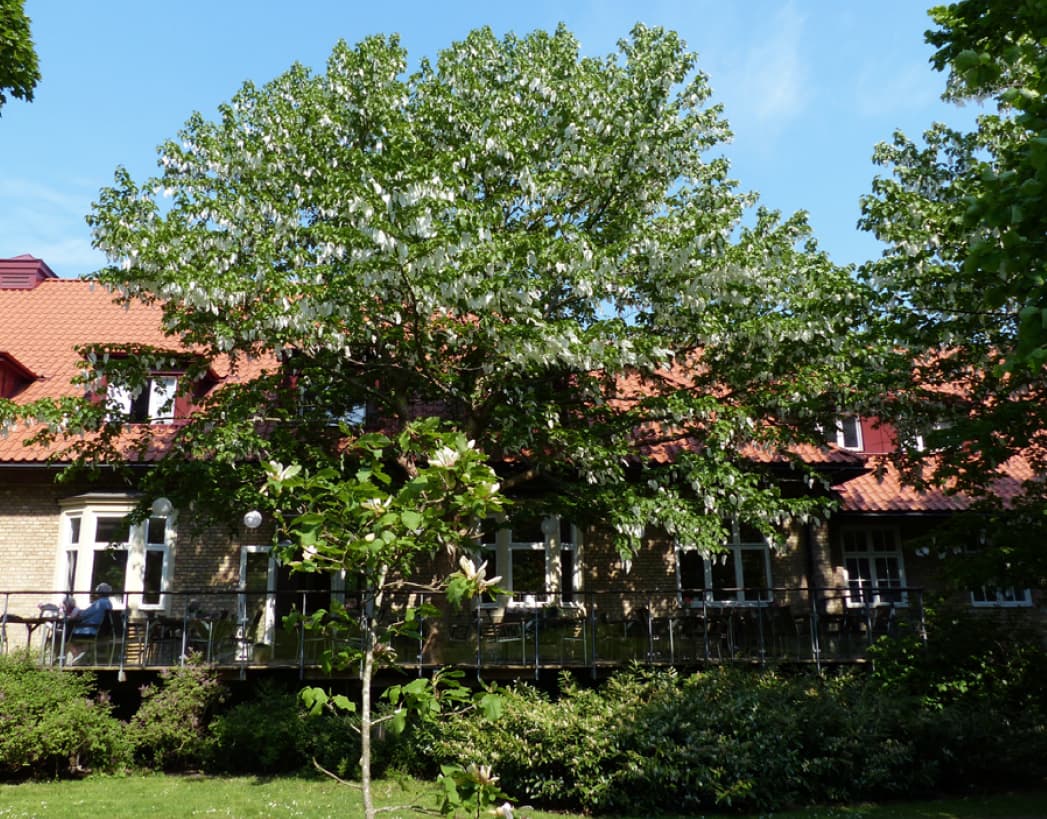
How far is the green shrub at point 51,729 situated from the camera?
11.5 metres

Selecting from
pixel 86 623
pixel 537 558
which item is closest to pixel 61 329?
pixel 86 623

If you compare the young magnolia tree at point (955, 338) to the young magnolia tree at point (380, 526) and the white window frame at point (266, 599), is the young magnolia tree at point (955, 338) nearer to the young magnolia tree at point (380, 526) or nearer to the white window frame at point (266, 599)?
the young magnolia tree at point (380, 526)

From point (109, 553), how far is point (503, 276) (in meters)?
10.1

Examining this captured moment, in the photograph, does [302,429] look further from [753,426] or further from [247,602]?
[753,426]

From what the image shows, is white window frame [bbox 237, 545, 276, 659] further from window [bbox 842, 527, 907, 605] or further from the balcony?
window [bbox 842, 527, 907, 605]

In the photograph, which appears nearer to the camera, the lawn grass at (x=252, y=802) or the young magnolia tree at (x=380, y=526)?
the young magnolia tree at (x=380, y=526)

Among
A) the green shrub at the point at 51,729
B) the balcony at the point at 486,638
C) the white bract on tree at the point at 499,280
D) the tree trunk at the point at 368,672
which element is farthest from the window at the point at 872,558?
the tree trunk at the point at 368,672

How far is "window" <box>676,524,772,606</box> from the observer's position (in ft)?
61.1

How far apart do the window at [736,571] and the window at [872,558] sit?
294 cm

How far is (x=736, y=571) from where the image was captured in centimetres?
1898

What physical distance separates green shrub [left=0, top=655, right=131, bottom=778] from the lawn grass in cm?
38

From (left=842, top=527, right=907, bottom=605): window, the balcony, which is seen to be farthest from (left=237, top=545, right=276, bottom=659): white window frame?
(left=842, top=527, right=907, bottom=605): window

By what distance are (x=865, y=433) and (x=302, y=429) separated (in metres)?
14.3

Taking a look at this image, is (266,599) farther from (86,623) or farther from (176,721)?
(176,721)
